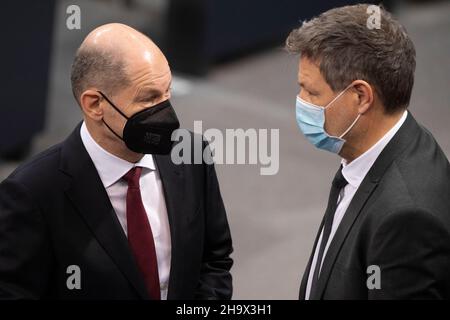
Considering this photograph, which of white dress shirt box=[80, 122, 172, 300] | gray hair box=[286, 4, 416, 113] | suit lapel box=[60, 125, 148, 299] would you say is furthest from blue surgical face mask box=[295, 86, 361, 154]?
suit lapel box=[60, 125, 148, 299]

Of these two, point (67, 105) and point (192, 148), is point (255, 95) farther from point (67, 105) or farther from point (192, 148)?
point (192, 148)

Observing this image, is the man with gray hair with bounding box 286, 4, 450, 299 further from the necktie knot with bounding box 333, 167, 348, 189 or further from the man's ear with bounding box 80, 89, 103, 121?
the man's ear with bounding box 80, 89, 103, 121

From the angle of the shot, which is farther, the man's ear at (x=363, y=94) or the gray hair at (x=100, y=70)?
the gray hair at (x=100, y=70)

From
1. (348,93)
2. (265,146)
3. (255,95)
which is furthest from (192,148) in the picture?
(255,95)

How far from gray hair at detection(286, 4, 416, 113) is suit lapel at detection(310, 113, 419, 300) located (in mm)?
65

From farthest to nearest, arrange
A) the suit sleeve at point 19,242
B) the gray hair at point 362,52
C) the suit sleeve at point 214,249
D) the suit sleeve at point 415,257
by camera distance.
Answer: the suit sleeve at point 214,249
the suit sleeve at point 19,242
the gray hair at point 362,52
the suit sleeve at point 415,257

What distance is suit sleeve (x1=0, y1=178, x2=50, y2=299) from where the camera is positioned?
95.3 inches

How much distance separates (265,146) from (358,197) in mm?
3190

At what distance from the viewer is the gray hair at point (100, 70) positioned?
2461 millimetres

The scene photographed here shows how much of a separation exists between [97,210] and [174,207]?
0.22 m

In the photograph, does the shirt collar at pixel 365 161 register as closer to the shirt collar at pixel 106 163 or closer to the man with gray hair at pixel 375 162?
the man with gray hair at pixel 375 162

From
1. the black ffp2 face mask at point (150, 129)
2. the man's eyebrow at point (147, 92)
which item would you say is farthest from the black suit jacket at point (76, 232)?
the man's eyebrow at point (147, 92)

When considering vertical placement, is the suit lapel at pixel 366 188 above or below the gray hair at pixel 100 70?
below

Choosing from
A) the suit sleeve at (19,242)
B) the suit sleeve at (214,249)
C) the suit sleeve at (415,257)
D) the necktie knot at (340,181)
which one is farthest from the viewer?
the suit sleeve at (214,249)
